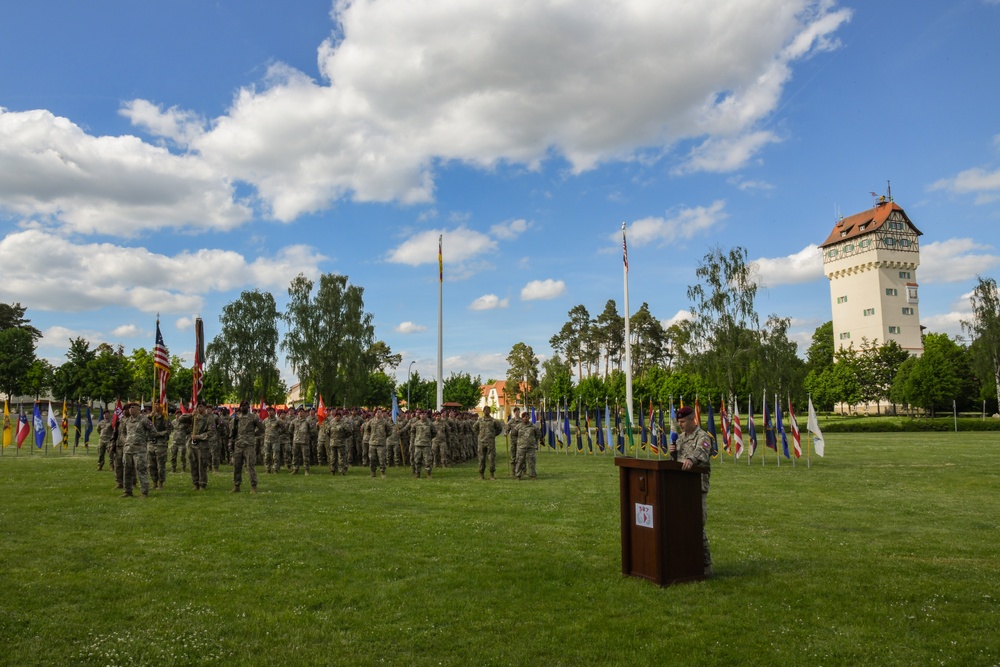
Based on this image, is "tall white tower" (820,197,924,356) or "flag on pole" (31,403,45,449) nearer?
"flag on pole" (31,403,45,449)

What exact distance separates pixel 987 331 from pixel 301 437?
71.5 meters

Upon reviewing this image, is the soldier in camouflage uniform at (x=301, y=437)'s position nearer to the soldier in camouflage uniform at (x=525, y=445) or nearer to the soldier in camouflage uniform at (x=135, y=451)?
the soldier in camouflage uniform at (x=135, y=451)

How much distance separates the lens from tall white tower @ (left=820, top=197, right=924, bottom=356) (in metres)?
94.4

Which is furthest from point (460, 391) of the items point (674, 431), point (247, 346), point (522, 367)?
point (674, 431)

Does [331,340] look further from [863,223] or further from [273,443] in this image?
[863,223]

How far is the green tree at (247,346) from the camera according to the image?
64.0 meters

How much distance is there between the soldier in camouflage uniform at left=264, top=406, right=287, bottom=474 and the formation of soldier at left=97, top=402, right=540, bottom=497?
0.11ft

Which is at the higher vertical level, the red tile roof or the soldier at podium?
the red tile roof

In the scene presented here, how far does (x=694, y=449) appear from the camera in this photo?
312 inches

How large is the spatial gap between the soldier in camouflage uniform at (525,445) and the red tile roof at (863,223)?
92955 millimetres

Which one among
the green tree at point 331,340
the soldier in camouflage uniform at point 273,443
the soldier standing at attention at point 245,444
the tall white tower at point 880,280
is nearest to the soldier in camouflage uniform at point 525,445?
the soldier standing at attention at point 245,444

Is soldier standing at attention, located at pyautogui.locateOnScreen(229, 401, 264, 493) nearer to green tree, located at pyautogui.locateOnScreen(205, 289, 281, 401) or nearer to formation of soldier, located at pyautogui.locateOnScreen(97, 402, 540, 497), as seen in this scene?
formation of soldier, located at pyautogui.locateOnScreen(97, 402, 540, 497)

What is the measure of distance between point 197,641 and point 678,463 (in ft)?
16.7

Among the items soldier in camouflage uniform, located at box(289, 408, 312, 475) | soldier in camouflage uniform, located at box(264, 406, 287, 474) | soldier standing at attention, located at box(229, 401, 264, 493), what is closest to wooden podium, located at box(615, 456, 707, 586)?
soldier standing at attention, located at box(229, 401, 264, 493)
